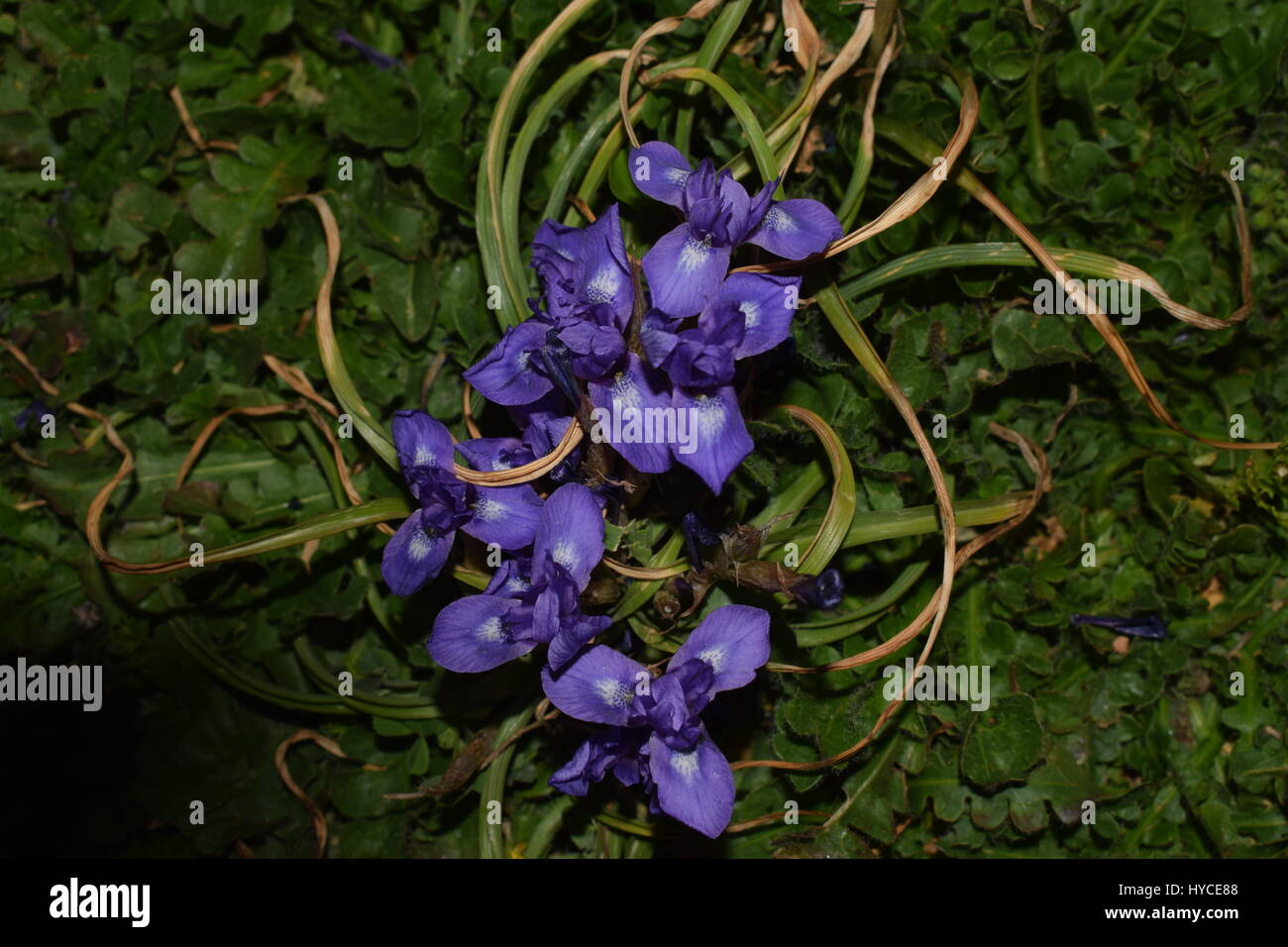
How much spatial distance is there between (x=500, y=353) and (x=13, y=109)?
1.78 metres

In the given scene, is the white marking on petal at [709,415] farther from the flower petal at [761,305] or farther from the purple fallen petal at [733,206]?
the purple fallen petal at [733,206]

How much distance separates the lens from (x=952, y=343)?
243cm

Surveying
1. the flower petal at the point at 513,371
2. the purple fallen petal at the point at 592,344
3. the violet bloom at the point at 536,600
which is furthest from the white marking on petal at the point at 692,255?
the violet bloom at the point at 536,600

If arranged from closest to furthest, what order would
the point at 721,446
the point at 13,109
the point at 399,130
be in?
the point at 721,446 → the point at 399,130 → the point at 13,109

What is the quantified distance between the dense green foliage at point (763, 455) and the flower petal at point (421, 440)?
1.06 feet

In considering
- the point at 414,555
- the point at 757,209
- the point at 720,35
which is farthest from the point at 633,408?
the point at 720,35

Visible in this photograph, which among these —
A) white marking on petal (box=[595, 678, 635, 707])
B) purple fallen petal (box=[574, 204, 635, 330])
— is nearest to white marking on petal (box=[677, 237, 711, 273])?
purple fallen petal (box=[574, 204, 635, 330])

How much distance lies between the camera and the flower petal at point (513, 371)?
6.79ft

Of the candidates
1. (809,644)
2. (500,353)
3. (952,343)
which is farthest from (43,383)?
(952,343)

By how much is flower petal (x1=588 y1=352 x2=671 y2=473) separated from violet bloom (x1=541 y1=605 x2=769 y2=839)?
0.33 meters

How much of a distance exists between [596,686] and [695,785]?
0.87 ft

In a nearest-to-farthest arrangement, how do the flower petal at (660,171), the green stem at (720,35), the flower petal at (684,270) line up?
the flower petal at (684,270) < the flower petal at (660,171) < the green stem at (720,35)

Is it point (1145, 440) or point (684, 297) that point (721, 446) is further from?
point (1145, 440)

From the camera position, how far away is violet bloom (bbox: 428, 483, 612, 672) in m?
1.92
